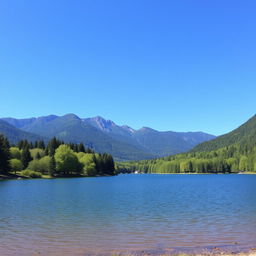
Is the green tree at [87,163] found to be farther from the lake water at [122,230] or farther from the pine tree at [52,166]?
the lake water at [122,230]

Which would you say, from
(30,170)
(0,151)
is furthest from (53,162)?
(0,151)

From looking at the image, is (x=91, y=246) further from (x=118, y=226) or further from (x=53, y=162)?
(x=53, y=162)

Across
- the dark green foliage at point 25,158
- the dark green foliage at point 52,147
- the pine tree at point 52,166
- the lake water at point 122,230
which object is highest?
the dark green foliage at point 52,147

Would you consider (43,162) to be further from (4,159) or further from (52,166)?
(4,159)

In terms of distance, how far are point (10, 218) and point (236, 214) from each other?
27.9m

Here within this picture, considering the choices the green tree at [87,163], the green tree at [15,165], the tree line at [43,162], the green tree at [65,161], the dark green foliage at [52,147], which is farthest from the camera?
the green tree at [87,163]

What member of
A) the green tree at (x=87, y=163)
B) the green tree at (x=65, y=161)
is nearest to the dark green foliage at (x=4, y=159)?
the green tree at (x=65, y=161)

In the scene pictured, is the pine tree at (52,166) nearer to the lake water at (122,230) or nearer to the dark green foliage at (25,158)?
the dark green foliage at (25,158)

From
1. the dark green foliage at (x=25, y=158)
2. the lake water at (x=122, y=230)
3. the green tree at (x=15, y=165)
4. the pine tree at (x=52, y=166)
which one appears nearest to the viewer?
the lake water at (x=122, y=230)

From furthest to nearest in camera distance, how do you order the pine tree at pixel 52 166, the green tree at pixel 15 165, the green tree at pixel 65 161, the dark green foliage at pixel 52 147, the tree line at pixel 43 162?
the dark green foliage at pixel 52 147 → the green tree at pixel 65 161 → the pine tree at pixel 52 166 → the tree line at pixel 43 162 → the green tree at pixel 15 165

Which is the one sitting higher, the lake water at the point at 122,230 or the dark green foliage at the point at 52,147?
the dark green foliage at the point at 52,147

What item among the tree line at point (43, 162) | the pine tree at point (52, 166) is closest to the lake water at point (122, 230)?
the tree line at point (43, 162)

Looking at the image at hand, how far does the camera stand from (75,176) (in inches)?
6944

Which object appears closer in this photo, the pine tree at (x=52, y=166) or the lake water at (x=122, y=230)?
the lake water at (x=122, y=230)
